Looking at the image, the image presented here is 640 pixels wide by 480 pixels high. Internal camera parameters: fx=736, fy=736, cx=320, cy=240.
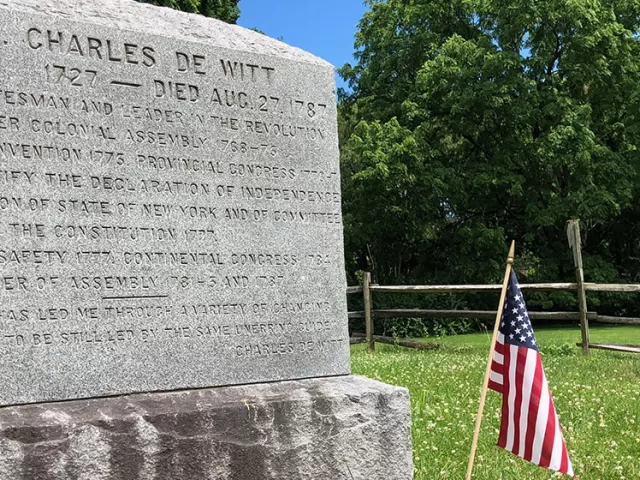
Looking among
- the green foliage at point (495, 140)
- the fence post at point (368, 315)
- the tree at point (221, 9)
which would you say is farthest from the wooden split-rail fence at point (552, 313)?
the tree at point (221, 9)

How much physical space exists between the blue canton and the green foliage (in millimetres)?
18400

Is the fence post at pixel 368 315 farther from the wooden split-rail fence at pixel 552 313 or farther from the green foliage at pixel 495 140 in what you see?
the green foliage at pixel 495 140

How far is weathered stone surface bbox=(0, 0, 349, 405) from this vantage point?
354 centimetres

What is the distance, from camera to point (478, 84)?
2311 centimetres

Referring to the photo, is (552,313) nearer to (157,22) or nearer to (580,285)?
(580,285)

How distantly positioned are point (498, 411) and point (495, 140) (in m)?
19.1

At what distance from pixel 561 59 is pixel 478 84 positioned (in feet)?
10.4

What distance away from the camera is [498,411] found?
23.0ft

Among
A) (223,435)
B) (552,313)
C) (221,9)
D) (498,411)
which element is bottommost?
(498,411)

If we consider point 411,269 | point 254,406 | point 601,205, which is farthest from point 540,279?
Answer: point 254,406

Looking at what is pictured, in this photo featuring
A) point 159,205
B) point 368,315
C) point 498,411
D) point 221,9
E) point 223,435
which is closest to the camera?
point 223,435

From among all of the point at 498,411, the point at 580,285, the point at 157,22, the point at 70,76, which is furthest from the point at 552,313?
the point at 70,76

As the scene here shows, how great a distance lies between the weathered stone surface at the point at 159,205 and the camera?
3.54 meters

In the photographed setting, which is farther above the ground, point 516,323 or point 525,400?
point 516,323
